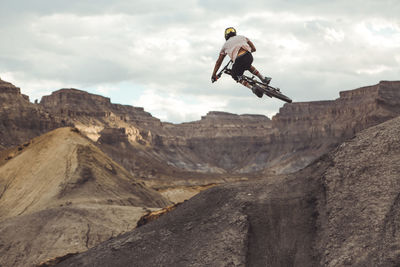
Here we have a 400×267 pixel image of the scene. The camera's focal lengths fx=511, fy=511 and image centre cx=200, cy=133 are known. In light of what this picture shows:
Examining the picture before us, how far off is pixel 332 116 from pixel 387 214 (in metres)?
134

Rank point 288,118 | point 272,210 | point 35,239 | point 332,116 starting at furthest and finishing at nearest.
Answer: point 288,118
point 332,116
point 35,239
point 272,210

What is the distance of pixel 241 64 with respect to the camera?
9.88 metres

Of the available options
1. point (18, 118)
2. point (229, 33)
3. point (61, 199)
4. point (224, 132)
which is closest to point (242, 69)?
point (229, 33)

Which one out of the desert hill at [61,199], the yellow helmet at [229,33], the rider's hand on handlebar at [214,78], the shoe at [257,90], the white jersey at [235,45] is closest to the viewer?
the white jersey at [235,45]

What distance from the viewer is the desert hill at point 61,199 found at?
774 inches

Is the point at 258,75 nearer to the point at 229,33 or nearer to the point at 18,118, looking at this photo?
the point at 229,33

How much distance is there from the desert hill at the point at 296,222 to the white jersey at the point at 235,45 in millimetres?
3579

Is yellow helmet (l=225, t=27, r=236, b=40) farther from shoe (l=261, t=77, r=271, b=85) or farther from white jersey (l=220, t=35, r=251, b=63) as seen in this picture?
shoe (l=261, t=77, r=271, b=85)

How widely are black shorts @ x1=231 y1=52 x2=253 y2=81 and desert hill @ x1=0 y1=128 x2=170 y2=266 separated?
12110mm

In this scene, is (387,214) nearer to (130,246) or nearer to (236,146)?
(130,246)

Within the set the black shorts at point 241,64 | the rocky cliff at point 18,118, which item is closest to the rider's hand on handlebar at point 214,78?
the black shorts at point 241,64

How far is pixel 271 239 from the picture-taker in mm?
10562

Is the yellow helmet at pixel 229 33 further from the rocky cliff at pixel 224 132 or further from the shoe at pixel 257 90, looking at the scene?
the rocky cliff at pixel 224 132

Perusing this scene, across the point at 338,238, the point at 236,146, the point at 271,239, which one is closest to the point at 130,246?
the point at 271,239
